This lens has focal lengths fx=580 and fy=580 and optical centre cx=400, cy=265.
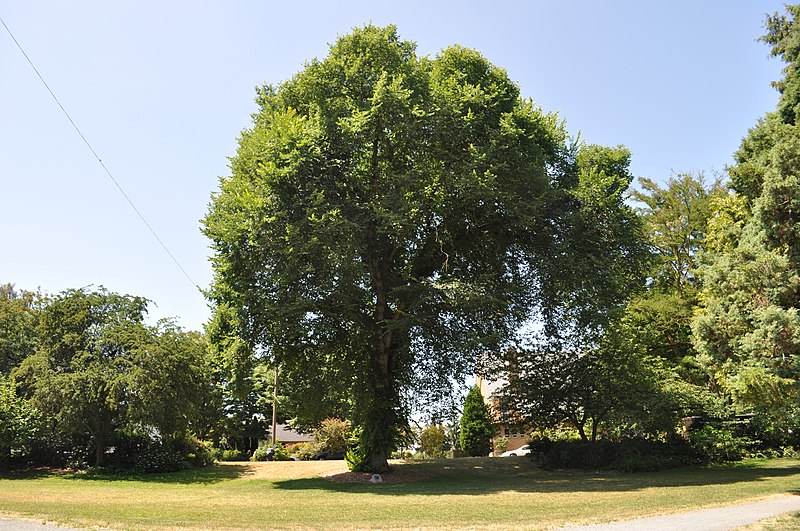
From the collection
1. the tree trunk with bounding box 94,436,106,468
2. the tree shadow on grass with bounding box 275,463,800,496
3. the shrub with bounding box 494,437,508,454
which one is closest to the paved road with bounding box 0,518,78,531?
the tree shadow on grass with bounding box 275,463,800,496

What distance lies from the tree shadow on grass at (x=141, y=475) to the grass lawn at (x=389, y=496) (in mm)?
73

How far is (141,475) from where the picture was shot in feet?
82.4

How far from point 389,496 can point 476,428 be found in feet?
80.5

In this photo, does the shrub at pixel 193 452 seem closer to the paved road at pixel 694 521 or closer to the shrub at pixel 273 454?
the shrub at pixel 273 454

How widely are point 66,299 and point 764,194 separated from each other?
2752 centimetres

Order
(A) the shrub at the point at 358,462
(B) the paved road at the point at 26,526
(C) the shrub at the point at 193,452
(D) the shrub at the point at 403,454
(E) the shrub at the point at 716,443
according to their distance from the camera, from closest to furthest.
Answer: (B) the paved road at the point at 26,526 < (A) the shrub at the point at 358,462 < (E) the shrub at the point at 716,443 < (C) the shrub at the point at 193,452 < (D) the shrub at the point at 403,454

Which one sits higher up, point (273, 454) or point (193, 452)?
point (193, 452)

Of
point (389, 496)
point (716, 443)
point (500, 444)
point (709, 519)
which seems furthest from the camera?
point (500, 444)

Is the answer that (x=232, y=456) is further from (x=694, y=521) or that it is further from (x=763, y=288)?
(x=694, y=521)

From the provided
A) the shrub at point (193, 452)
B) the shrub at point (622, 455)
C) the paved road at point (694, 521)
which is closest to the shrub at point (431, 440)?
the shrub at point (622, 455)

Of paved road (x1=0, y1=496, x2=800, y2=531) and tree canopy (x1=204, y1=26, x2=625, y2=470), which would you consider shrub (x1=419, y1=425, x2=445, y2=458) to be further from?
paved road (x1=0, y1=496, x2=800, y2=531)

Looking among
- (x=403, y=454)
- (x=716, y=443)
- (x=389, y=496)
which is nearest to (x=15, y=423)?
(x=389, y=496)

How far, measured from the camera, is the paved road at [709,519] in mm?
9723

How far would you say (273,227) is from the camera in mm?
20000
